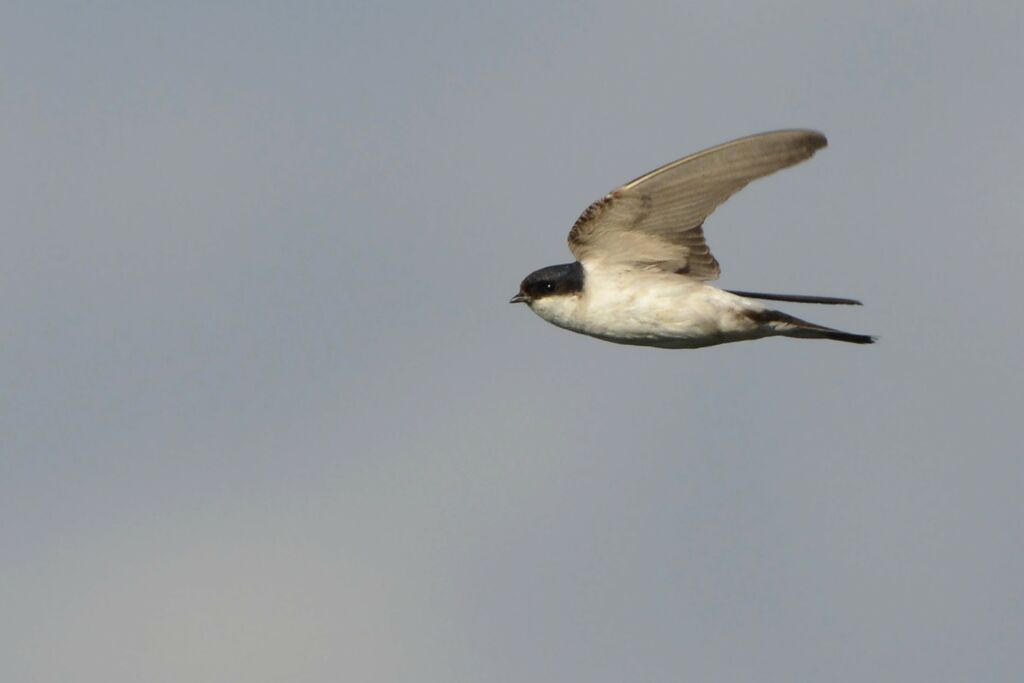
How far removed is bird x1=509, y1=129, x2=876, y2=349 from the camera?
14.0m

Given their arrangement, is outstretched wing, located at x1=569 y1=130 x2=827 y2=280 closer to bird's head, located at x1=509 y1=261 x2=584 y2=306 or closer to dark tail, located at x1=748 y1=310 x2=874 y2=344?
bird's head, located at x1=509 y1=261 x2=584 y2=306

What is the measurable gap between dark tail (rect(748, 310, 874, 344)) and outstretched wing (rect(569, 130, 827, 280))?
82 centimetres

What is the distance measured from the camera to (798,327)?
46.2 ft

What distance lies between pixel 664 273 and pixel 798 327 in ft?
4.00

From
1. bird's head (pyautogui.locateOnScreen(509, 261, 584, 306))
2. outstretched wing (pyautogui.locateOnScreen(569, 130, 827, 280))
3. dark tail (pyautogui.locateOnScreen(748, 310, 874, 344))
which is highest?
outstretched wing (pyautogui.locateOnScreen(569, 130, 827, 280))

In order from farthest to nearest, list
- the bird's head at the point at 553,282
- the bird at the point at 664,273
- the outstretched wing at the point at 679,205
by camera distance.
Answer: the bird's head at the point at 553,282
the bird at the point at 664,273
the outstretched wing at the point at 679,205

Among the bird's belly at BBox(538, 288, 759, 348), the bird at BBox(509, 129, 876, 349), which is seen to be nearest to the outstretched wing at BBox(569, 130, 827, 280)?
the bird at BBox(509, 129, 876, 349)

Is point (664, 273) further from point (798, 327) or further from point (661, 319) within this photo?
point (798, 327)

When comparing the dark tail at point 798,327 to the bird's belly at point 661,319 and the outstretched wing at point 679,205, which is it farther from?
the outstretched wing at point 679,205

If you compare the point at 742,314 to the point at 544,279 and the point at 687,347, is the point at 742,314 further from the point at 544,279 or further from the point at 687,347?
the point at 544,279

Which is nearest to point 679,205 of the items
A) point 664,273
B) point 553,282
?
point 664,273

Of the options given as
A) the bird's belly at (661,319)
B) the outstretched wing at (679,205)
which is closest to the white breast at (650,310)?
the bird's belly at (661,319)

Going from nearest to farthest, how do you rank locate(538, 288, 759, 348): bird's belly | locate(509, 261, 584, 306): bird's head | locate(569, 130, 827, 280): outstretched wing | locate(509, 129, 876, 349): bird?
locate(569, 130, 827, 280): outstretched wing < locate(509, 129, 876, 349): bird < locate(538, 288, 759, 348): bird's belly < locate(509, 261, 584, 306): bird's head

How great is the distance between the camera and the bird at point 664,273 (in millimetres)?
13953
